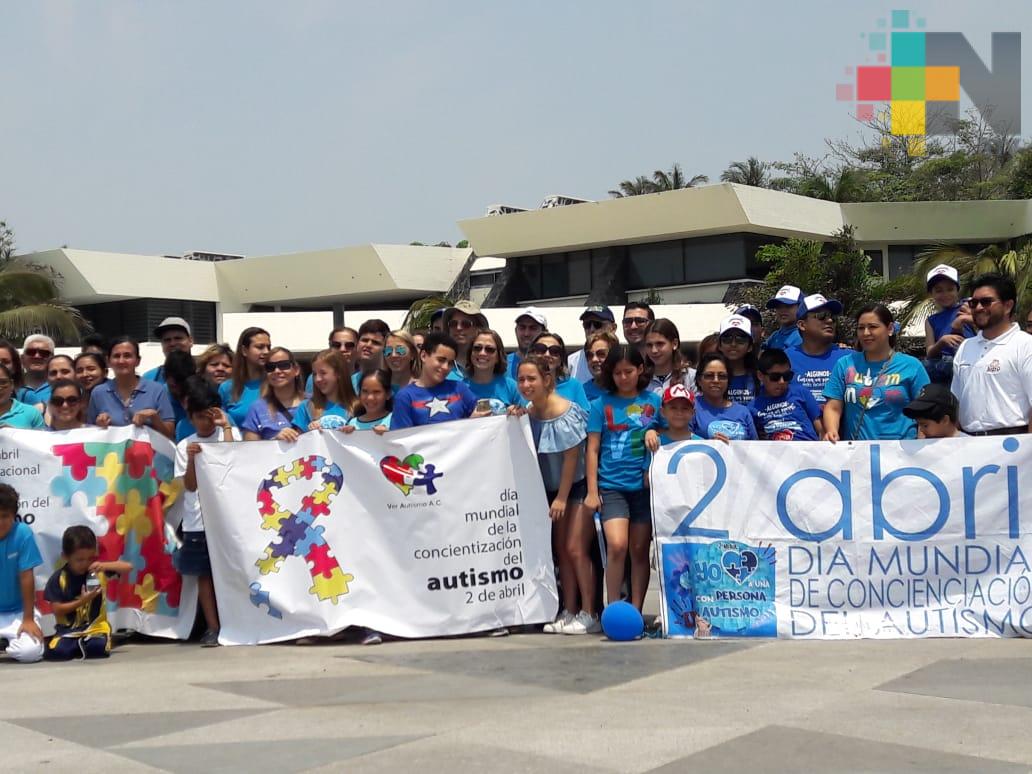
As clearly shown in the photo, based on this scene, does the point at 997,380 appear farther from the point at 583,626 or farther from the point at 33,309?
the point at 33,309

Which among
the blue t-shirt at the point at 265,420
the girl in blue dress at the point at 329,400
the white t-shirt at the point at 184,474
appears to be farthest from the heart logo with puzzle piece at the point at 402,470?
the white t-shirt at the point at 184,474

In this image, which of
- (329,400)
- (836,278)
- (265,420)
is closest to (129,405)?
(265,420)

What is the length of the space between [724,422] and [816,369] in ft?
3.08

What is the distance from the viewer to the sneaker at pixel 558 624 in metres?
8.17

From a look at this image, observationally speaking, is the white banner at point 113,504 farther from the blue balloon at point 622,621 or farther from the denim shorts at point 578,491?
the blue balloon at point 622,621

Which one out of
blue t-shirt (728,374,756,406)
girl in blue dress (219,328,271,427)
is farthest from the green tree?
girl in blue dress (219,328,271,427)

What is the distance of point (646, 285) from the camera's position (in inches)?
1564

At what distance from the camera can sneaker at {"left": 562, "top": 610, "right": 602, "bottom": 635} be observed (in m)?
8.07

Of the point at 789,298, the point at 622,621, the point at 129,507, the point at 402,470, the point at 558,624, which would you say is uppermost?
the point at 789,298

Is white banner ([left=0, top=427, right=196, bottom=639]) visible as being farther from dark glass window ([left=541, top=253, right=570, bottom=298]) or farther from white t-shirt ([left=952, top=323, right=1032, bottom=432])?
dark glass window ([left=541, top=253, right=570, bottom=298])

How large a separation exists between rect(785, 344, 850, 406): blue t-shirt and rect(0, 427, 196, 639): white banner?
436 centimetres

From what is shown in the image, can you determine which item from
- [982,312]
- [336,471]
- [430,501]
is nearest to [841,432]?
[982,312]

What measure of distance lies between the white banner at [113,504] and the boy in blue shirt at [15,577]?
48 centimetres

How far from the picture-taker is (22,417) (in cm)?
870
